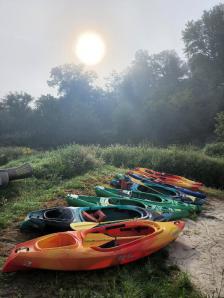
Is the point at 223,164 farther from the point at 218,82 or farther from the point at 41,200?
the point at 218,82

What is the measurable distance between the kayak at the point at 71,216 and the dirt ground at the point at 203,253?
684 millimetres

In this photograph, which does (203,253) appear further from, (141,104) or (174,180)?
(141,104)

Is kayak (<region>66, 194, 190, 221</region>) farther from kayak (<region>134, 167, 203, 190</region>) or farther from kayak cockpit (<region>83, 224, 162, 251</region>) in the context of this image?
kayak (<region>134, 167, 203, 190</region>)

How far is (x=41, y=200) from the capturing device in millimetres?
5832

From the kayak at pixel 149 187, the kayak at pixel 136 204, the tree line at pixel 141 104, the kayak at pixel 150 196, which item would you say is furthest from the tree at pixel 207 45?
the kayak at pixel 136 204

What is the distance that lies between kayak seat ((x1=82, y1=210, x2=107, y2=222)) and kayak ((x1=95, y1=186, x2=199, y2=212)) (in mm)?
1314

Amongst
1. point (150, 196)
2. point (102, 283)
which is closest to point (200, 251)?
point (102, 283)

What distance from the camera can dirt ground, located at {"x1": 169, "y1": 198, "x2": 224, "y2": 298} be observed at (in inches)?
132

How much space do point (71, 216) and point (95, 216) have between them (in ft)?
1.54

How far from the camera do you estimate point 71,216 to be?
15.0 feet

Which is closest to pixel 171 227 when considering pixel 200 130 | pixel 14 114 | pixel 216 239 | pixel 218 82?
pixel 216 239

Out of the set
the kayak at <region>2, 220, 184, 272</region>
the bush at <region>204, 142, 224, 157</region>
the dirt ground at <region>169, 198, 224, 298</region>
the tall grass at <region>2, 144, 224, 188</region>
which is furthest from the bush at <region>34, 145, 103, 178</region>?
the bush at <region>204, 142, 224, 157</region>

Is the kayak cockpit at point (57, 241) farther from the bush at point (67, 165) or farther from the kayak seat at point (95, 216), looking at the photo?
the bush at point (67, 165)

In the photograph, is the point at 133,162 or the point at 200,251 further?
the point at 133,162
